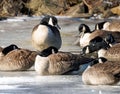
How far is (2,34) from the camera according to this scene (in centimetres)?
1752

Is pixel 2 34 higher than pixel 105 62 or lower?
lower

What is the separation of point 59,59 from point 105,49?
2.31 meters

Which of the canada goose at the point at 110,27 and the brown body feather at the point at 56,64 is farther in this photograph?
the canada goose at the point at 110,27

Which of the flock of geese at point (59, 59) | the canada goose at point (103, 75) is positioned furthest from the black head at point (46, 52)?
the canada goose at point (103, 75)

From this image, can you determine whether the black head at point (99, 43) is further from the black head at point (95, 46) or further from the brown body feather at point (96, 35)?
the brown body feather at point (96, 35)

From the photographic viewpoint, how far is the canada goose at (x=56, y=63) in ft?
31.8

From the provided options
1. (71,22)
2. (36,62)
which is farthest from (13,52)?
(71,22)

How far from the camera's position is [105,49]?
11891 millimetres

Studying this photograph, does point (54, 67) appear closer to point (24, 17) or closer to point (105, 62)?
point (105, 62)

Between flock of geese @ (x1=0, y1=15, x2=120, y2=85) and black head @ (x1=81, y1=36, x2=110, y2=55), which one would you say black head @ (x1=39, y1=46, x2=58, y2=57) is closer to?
flock of geese @ (x1=0, y1=15, x2=120, y2=85)

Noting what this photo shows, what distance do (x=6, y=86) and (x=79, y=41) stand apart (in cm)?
646

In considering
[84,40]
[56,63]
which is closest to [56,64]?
[56,63]

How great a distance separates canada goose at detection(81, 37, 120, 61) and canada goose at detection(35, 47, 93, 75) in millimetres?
1545

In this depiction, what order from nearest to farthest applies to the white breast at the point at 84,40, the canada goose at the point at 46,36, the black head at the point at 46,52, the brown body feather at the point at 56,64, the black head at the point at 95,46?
the brown body feather at the point at 56,64 → the black head at the point at 46,52 → the black head at the point at 95,46 → the canada goose at the point at 46,36 → the white breast at the point at 84,40
